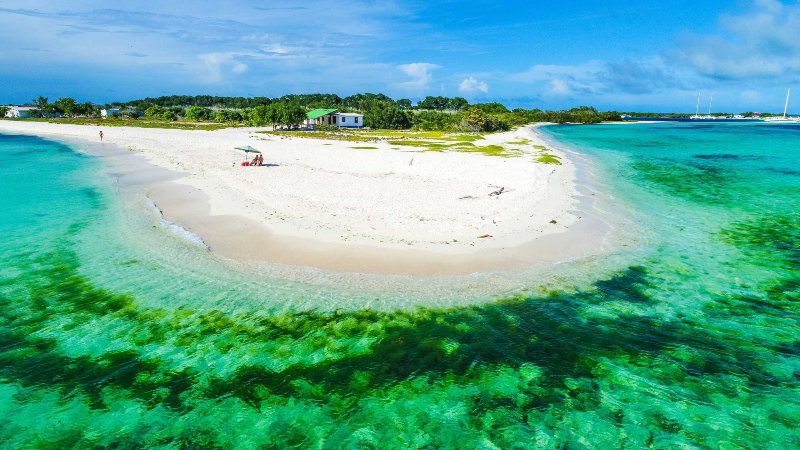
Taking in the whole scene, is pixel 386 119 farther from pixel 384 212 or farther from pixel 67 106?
pixel 67 106

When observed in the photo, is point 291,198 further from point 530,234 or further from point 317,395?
point 317,395

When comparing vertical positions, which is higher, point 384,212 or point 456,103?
point 456,103

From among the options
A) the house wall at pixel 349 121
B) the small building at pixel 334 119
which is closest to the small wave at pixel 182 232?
the small building at pixel 334 119

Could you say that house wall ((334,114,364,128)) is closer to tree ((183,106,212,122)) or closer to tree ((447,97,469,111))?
tree ((183,106,212,122))

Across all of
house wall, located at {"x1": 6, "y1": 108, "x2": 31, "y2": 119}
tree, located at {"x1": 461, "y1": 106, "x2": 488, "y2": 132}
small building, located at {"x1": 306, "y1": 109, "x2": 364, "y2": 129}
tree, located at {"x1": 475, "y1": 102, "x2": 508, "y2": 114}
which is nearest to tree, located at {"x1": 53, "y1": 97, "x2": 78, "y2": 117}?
house wall, located at {"x1": 6, "y1": 108, "x2": 31, "y2": 119}

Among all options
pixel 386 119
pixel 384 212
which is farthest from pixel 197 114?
pixel 384 212

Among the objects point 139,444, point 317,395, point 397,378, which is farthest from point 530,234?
point 139,444

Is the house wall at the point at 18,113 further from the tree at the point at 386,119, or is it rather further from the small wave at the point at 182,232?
the small wave at the point at 182,232
